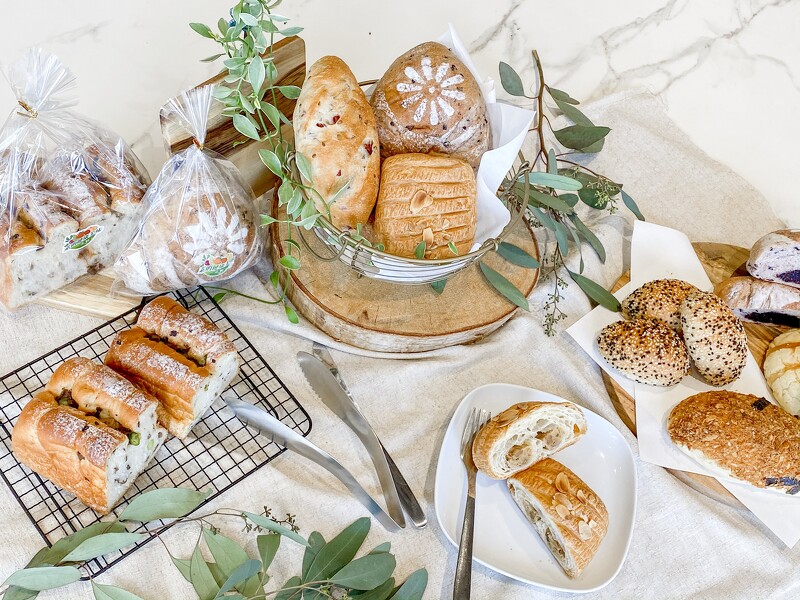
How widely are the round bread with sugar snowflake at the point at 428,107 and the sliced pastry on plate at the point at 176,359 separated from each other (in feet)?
1.86

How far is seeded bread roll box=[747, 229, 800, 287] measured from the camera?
1.84 metres

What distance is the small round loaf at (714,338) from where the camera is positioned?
5.82 feet

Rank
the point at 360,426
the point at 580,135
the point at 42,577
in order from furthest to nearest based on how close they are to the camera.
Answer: the point at 580,135 < the point at 360,426 < the point at 42,577

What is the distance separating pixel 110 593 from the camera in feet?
4.58

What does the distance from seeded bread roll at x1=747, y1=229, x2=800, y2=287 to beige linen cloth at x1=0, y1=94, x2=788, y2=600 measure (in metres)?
0.34

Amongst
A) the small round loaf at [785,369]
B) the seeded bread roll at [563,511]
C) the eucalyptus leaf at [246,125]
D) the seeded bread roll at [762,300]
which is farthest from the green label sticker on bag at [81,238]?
the small round loaf at [785,369]

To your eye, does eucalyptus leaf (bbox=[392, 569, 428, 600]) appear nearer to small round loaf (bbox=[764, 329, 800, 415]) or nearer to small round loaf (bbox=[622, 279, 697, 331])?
small round loaf (bbox=[622, 279, 697, 331])

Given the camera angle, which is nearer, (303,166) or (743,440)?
(303,166)

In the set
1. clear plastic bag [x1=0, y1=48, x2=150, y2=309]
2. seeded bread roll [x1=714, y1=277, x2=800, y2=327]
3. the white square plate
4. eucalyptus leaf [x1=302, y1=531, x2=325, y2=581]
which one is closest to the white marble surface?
clear plastic bag [x1=0, y1=48, x2=150, y2=309]

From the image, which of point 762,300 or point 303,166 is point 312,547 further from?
point 762,300

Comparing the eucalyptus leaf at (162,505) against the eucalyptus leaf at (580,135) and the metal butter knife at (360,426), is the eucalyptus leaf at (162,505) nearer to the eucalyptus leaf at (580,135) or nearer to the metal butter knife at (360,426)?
the metal butter knife at (360,426)

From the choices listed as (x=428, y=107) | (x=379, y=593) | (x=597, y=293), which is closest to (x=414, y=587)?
(x=379, y=593)

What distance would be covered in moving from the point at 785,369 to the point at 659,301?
34cm

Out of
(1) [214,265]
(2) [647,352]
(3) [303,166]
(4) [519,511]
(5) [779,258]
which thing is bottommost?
(4) [519,511]
